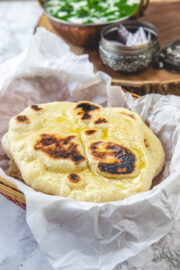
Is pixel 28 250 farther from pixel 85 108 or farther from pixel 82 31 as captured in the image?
pixel 82 31

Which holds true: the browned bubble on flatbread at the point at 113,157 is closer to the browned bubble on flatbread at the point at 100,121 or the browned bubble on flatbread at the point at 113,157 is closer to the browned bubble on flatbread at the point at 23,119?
the browned bubble on flatbread at the point at 100,121

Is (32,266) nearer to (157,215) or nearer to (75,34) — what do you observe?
(157,215)

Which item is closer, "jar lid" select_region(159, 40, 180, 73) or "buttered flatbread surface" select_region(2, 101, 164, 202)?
"buttered flatbread surface" select_region(2, 101, 164, 202)

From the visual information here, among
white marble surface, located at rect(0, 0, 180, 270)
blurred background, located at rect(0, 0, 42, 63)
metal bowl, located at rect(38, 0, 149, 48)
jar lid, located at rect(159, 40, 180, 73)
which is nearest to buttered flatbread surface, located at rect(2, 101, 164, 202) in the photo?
white marble surface, located at rect(0, 0, 180, 270)

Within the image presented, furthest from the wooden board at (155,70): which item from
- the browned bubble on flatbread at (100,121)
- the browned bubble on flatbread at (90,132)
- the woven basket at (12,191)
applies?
the woven basket at (12,191)

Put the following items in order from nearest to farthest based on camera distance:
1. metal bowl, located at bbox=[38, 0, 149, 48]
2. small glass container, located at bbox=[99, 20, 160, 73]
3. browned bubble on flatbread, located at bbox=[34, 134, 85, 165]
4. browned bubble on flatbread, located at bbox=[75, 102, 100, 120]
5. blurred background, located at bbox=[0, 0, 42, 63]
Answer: browned bubble on flatbread, located at bbox=[34, 134, 85, 165] → browned bubble on flatbread, located at bbox=[75, 102, 100, 120] → small glass container, located at bbox=[99, 20, 160, 73] → metal bowl, located at bbox=[38, 0, 149, 48] → blurred background, located at bbox=[0, 0, 42, 63]

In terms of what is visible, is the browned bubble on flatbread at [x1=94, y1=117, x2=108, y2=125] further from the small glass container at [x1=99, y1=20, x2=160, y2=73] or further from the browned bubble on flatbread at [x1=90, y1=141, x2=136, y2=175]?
the small glass container at [x1=99, y1=20, x2=160, y2=73]

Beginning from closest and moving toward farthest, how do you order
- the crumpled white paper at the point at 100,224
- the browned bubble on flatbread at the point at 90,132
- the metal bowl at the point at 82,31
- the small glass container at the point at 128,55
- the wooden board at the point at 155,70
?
the crumpled white paper at the point at 100,224
the browned bubble on flatbread at the point at 90,132
the wooden board at the point at 155,70
the small glass container at the point at 128,55
the metal bowl at the point at 82,31
